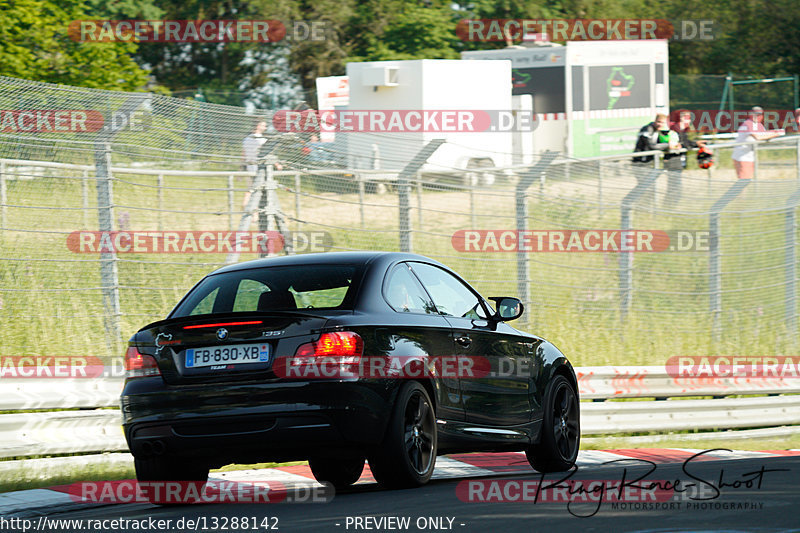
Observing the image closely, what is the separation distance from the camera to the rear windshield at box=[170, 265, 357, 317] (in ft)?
26.7

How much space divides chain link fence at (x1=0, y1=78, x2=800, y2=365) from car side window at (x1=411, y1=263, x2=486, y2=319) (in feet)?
13.5

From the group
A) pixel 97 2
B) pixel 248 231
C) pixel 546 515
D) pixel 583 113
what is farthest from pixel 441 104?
pixel 546 515

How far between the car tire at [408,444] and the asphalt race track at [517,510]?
0.09 meters

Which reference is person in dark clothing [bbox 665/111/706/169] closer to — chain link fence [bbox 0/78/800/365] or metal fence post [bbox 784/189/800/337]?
metal fence post [bbox 784/189/800/337]

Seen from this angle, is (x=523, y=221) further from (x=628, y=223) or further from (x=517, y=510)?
(x=517, y=510)

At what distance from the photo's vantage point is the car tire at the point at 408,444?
303 inches

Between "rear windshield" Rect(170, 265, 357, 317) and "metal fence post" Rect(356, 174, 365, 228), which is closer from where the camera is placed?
"rear windshield" Rect(170, 265, 357, 317)

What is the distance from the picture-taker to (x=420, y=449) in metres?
8.05

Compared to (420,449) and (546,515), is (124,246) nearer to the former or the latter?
(420,449)

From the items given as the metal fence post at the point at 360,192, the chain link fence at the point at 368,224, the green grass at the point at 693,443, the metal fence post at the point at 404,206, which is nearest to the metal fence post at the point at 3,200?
the chain link fence at the point at 368,224

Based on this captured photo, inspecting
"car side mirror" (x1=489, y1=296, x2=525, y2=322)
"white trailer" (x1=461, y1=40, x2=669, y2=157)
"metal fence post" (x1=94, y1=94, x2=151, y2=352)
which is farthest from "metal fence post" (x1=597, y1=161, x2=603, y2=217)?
"white trailer" (x1=461, y1=40, x2=669, y2=157)

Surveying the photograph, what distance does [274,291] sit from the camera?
324 inches

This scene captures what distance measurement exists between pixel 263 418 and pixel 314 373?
36 cm

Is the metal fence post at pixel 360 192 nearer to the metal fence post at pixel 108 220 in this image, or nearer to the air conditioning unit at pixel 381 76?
the metal fence post at pixel 108 220
